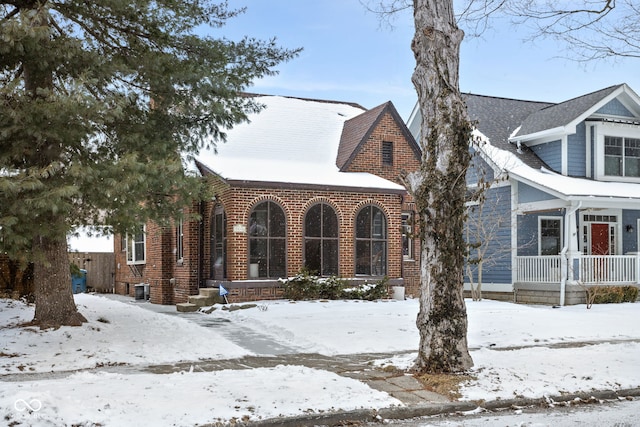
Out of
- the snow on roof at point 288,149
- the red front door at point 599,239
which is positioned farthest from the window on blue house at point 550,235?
the snow on roof at point 288,149

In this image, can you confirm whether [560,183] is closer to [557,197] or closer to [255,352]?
[557,197]

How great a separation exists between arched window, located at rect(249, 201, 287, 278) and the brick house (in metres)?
0.03

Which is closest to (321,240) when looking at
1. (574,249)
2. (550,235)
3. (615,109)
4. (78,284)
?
(574,249)

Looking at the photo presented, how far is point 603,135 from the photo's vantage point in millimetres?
21250

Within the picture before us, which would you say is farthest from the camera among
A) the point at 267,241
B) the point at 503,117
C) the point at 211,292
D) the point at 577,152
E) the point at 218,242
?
the point at 503,117

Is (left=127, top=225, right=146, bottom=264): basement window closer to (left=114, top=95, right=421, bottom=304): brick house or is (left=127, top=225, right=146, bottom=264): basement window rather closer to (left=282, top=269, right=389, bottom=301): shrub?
(left=114, top=95, right=421, bottom=304): brick house

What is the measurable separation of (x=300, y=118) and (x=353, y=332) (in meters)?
11.1

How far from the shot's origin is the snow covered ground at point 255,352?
6.06 meters

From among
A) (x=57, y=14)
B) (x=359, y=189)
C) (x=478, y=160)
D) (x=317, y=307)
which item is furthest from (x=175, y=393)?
(x=478, y=160)

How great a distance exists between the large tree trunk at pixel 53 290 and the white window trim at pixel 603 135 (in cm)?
1708

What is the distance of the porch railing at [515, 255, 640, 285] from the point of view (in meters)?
18.9

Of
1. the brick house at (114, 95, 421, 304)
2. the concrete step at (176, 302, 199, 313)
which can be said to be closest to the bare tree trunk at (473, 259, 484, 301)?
the brick house at (114, 95, 421, 304)

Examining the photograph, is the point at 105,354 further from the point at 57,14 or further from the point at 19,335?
the point at 57,14

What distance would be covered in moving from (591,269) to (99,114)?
1517cm
